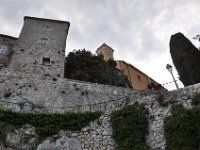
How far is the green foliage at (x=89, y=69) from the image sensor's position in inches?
1187

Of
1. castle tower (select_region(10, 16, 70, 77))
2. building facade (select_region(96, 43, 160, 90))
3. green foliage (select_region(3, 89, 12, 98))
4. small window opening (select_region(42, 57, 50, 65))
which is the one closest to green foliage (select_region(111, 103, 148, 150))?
green foliage (select_region(3, 89, 12, 98))

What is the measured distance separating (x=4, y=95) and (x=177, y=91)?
45.0 feet

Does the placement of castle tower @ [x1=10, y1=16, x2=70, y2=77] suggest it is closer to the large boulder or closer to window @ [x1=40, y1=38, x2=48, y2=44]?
window @ [x1=40, y1=38, x2=48, y2=44]

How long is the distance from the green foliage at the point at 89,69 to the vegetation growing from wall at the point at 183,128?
55.9 ft

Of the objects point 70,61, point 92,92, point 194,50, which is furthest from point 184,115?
point 70,61

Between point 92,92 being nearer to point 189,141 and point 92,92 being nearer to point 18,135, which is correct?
point 18,135

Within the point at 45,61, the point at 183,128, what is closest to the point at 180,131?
the point at 183,128

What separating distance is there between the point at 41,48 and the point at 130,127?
20.0 metres

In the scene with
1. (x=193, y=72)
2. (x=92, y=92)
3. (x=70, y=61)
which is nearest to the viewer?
(x=193, y=72)

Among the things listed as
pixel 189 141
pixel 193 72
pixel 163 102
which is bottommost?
pixel 189 141

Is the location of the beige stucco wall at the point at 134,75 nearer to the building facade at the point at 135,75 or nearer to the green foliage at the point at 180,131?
the building facade at the point at 135,75

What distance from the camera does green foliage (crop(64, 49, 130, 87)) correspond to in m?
30.1

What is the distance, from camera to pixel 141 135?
13.4 metres

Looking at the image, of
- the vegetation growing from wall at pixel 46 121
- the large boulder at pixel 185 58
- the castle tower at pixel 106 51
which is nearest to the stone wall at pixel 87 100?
the vegetation growing from wall at pixel 46 121
